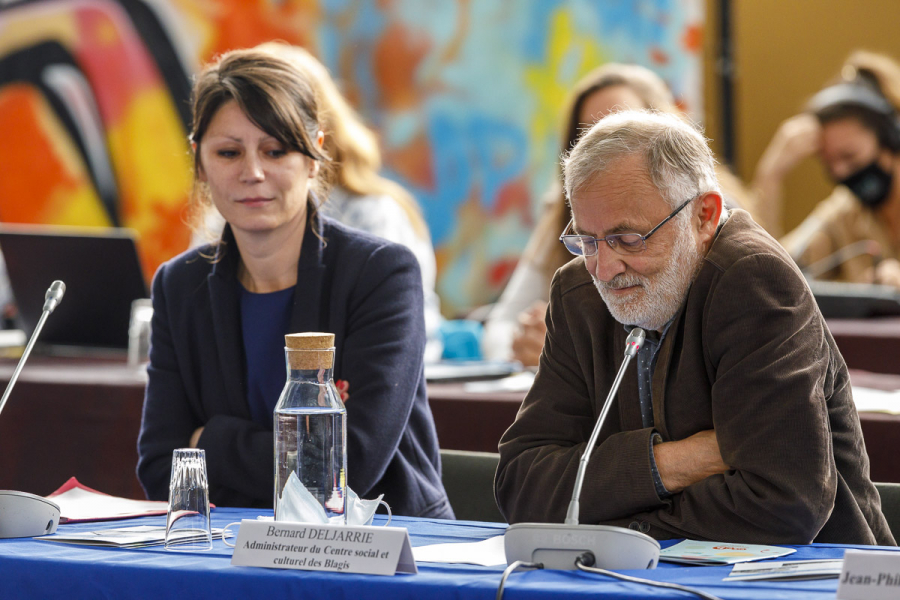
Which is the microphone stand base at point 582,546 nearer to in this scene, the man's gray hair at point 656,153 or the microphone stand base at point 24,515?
the man's gray hair at point 656,153

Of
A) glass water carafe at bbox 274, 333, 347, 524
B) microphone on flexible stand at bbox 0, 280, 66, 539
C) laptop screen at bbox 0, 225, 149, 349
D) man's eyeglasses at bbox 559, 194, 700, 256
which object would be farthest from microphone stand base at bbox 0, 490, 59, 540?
laptop screen at bbox 0, 225, 149, 349

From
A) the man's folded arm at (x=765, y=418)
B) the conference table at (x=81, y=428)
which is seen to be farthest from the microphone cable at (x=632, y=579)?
the conference table at (x=81, y=428)

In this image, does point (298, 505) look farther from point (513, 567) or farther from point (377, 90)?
point (377, 90)

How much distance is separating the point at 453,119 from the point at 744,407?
12.1ft

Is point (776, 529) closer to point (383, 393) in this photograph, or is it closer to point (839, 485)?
point (839, 485)

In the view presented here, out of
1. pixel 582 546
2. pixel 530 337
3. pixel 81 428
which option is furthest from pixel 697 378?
pixel 81 428

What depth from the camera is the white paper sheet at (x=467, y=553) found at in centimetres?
121

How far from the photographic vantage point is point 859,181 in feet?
14.4

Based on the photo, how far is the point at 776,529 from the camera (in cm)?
136

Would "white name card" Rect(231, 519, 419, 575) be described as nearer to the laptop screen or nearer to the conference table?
the conference table

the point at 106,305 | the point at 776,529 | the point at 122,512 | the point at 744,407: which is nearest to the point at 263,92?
the point at 122,512

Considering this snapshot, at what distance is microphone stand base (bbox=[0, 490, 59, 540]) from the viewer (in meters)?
1.39

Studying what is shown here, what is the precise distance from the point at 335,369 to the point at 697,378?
0.67 metres

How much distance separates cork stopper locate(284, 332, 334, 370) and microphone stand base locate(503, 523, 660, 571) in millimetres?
333
